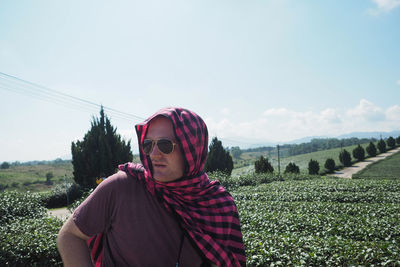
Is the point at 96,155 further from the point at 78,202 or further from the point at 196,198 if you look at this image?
the point at 196,198

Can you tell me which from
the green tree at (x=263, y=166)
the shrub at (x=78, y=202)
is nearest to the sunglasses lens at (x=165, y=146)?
the shrub at (x=78, y=202)

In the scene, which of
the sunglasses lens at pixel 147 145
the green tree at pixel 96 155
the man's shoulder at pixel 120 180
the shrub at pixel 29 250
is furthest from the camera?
the green tree at pixel 96 155

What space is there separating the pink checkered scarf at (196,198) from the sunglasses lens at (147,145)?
0.04m

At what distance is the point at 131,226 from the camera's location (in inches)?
51.0

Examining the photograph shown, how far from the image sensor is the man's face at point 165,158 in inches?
55.6

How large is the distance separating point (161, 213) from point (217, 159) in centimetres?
1963

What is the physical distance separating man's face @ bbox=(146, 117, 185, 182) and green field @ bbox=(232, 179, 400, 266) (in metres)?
2.82

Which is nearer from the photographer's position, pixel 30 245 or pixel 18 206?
pixel 30 245

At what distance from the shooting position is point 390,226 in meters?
5.74

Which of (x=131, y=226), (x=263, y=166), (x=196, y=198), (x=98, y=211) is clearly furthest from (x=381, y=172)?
(x=98, y=211)

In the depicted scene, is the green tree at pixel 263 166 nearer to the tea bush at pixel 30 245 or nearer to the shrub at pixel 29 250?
the tea bush at pixel 30 245

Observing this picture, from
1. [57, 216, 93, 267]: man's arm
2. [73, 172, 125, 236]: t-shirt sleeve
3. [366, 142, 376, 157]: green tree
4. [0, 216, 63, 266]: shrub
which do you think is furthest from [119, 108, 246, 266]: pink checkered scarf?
[366, 142, 376, 157]: green tree

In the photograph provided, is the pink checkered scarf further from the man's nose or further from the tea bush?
the tea bush

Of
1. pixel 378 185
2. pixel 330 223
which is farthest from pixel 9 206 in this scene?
pixel 378 185
